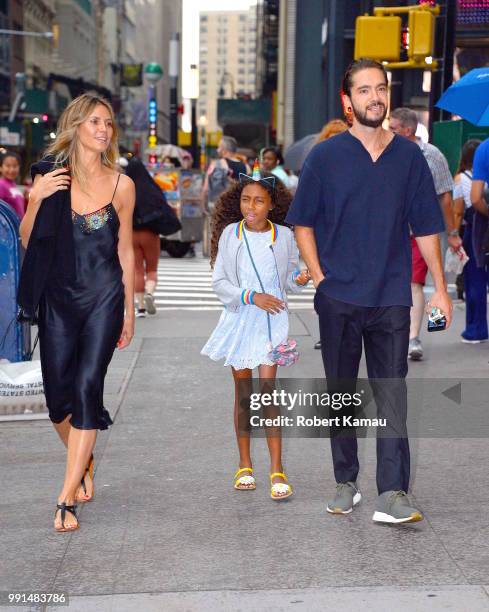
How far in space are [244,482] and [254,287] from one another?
0.97 m

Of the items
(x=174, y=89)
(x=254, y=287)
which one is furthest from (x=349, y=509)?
(x=174, y=89)

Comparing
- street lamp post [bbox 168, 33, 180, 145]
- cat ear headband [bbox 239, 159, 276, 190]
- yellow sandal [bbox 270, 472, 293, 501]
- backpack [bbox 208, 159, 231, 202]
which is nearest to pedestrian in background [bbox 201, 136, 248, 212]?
backpack [bbox 208, 159, 231, 202]

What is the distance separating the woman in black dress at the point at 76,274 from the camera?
5398 mm

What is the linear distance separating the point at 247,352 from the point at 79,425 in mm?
961

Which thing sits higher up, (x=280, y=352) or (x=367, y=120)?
(x=367, y=120)

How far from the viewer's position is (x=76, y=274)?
541 cm

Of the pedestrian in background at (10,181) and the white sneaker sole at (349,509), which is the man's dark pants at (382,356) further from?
the pedestrian in background at (10,181)

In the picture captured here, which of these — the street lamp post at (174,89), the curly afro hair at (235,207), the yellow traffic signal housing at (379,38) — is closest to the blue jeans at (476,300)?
the yellow traffic signal housing at (379,38)

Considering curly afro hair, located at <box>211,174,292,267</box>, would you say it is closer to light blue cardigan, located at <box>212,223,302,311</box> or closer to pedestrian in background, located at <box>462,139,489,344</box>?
light blue cardigan, located at <box>212,223,302,311</box>

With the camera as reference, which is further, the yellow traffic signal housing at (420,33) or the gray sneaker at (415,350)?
the yellow traffic signal housing at (420,33)

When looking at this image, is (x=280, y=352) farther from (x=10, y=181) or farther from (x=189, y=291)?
(x=189, y=291)

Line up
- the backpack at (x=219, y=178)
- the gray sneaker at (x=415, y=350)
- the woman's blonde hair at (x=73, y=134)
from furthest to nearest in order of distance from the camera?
the backpack at (x=219, y=178) → the gray sneaker at (x=415, y=350) → the woman's blonde hair at (x=73, y=134)

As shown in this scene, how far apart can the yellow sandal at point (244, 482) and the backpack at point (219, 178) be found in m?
12.7

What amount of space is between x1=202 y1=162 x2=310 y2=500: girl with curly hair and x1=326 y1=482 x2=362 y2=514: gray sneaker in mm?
353
